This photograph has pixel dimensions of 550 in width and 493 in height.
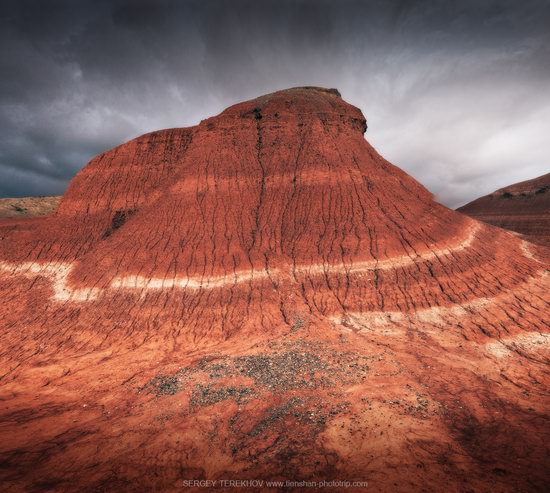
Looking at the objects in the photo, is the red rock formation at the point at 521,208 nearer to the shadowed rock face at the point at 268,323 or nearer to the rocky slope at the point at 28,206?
the shadowed rock face at the point at 268,323

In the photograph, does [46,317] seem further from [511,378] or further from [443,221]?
[443,221]

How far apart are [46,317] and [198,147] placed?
24.6 m

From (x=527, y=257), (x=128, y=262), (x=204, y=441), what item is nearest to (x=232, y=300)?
(x=128, y=262)

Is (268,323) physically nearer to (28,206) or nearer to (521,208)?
(521,208)

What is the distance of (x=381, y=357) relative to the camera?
18.0m

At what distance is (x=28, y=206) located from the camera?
250 ft

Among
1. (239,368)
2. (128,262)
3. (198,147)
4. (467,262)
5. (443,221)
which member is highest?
(198,147)

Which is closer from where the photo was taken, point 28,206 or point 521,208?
point 521,208

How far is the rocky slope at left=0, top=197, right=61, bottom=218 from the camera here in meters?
72.8

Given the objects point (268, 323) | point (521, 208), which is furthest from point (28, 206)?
point (521, 208)

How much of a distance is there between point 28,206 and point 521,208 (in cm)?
11330

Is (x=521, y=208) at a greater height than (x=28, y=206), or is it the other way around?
(x=28, y=206)

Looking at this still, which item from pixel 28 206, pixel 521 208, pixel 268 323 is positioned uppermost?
pixel 28 206

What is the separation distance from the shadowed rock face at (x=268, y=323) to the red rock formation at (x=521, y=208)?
41139 mm
